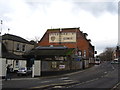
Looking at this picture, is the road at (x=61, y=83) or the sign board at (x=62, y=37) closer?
the road at (x=61, y=83)

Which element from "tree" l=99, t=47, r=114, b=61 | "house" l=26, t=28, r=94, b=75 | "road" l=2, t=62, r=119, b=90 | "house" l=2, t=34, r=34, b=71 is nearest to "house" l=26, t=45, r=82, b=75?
"house" l=26, t=28, r=94, b=75

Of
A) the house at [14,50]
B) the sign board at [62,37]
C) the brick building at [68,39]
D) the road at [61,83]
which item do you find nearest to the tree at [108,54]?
the brick building at [68,39]

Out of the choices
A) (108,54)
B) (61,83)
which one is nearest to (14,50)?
(61,83)

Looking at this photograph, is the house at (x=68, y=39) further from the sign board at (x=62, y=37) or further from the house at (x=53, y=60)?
the house at (x=53, y=60)

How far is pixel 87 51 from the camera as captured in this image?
7356cm

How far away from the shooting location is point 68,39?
235 ft

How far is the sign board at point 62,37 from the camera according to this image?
71.3 metres

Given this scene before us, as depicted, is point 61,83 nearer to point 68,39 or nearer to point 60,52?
point 60,52

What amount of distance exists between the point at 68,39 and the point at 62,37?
7.90ft

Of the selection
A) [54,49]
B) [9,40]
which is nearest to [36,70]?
[9,40]

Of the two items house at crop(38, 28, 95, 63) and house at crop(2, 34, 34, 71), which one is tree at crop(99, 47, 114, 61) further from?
house at crop(2, 34, 34, 71)

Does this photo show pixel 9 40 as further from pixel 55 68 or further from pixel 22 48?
pixel 55 68

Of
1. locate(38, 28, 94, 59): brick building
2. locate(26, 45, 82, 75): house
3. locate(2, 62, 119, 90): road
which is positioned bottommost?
locate(2, 62, 119, 90): road

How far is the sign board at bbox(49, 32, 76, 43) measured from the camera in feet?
234
